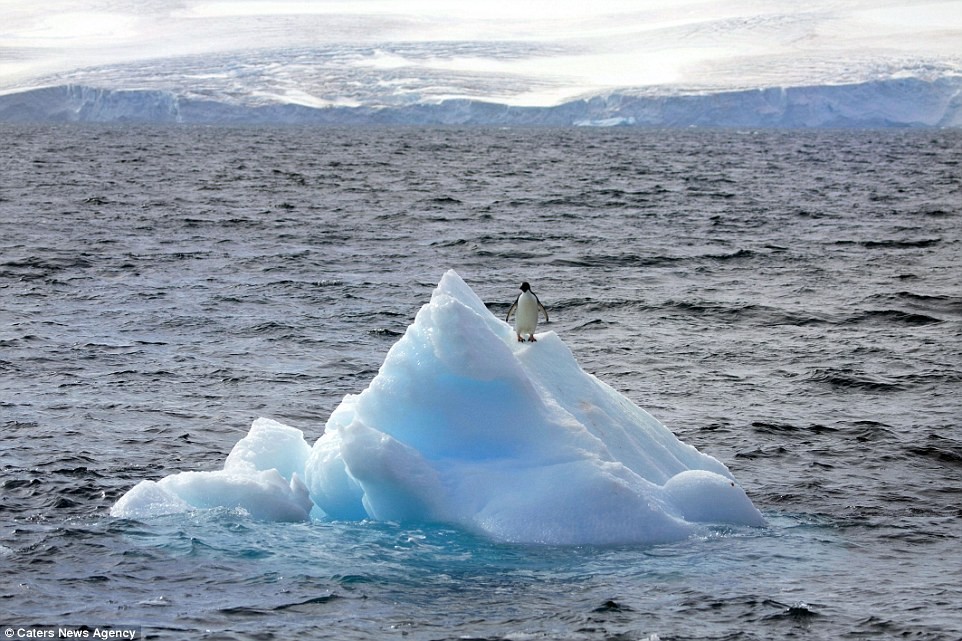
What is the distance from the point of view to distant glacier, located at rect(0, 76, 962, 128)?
161875 millimetres

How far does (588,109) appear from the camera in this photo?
565 ft

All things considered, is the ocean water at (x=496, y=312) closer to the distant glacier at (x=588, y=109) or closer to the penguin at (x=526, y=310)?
the penguin at (x=526, y=310)

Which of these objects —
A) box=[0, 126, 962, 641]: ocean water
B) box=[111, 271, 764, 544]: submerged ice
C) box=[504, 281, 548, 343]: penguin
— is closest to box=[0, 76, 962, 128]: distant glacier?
box=[0, 126, 962, 641]: ocean water

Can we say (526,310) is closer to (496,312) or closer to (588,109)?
(496,312)

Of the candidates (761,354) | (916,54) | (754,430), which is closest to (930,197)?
(761,354)

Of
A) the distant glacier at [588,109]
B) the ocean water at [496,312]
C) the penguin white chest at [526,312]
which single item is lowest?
the ocean water at [496,312]

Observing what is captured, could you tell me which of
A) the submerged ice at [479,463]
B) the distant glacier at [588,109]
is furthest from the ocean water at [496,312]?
the distant glacier at [588,109]

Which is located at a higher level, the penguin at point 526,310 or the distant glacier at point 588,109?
the distant glacier at point 588,109

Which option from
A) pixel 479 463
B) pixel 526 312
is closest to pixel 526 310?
pixel 526 312

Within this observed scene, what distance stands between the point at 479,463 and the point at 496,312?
1145 centimetres

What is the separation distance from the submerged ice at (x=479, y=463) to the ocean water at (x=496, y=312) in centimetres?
25

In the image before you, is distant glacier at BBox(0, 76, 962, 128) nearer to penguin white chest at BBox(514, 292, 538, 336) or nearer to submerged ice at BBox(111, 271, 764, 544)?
penguin white chest at BBox(514, 292, 538, 336)

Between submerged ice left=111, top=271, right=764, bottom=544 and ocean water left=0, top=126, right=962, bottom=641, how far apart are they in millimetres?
248

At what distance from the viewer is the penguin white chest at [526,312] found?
504 inches
